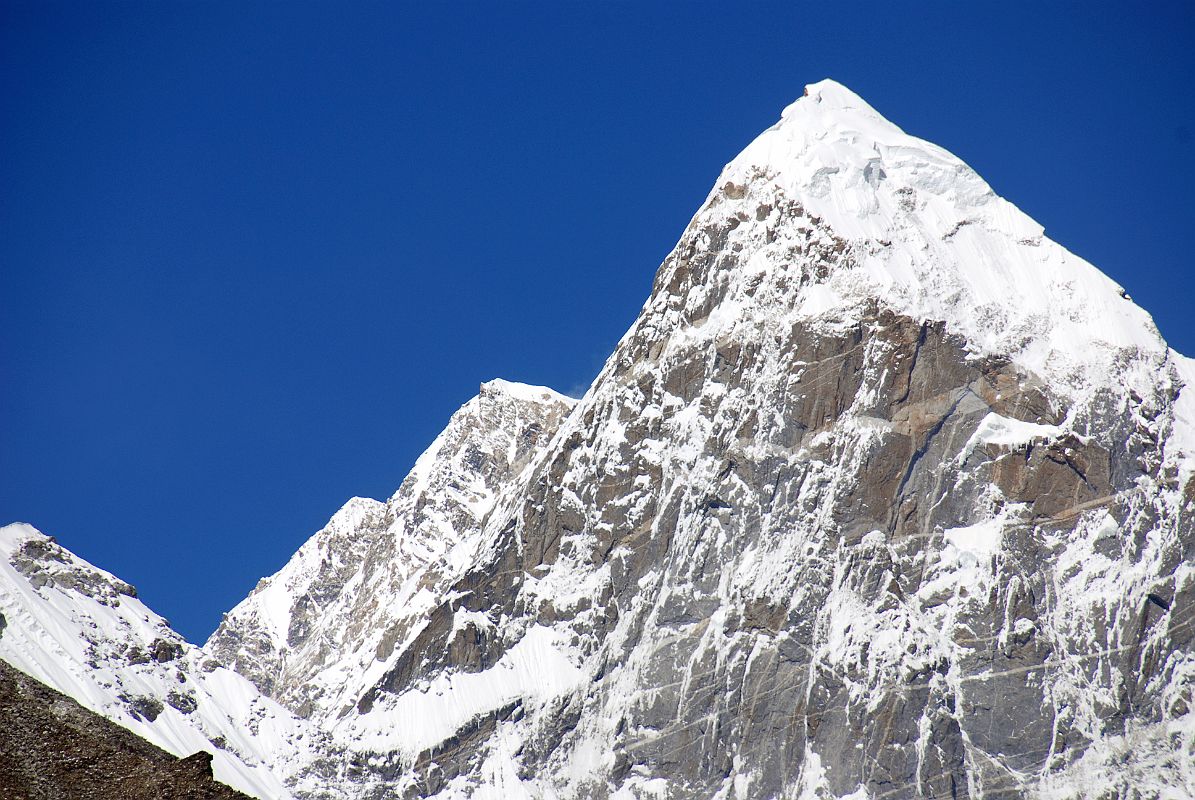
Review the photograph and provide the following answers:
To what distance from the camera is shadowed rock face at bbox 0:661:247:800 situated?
189 ft

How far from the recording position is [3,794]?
56500 mm

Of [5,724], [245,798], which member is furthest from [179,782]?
[5,724]

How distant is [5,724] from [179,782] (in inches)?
335

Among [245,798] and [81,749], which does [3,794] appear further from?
[245,798]

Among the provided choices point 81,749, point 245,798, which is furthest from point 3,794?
point 245,798

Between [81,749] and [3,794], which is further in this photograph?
[81,749]

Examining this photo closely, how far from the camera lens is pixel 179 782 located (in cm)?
5797

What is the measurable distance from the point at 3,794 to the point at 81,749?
417 centimetres

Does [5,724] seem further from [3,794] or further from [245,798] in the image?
[245,798]

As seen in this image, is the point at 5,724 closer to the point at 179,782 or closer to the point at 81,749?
the point at 81,749

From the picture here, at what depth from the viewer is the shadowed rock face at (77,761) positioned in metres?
57.6

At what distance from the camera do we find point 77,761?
195 feet

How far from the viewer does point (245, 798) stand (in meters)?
61.0

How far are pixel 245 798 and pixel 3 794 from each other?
9.45 meters
